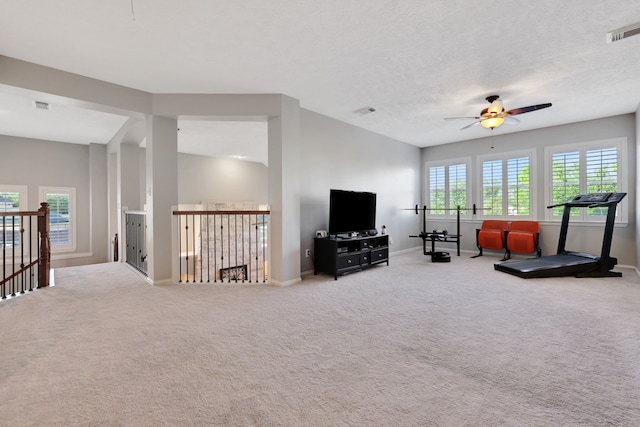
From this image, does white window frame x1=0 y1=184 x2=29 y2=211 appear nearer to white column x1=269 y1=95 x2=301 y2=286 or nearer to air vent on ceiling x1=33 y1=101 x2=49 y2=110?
air vent on ceiling x1=33 y1=101 x2=49 y2=110

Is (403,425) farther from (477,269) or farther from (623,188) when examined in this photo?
(623,188)

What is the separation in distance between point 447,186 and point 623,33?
15.8ft

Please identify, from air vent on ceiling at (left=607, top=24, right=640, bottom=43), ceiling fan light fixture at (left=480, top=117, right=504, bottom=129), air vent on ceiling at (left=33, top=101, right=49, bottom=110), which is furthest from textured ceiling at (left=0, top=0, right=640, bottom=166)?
air vent on ceiling at (left=33, top=101, right=49, bottom=110)

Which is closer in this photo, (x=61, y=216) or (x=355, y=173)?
(x=355, y=173)

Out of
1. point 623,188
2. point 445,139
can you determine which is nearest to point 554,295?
point 623,188

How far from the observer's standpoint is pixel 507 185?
6.49m

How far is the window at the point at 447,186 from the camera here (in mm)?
7164

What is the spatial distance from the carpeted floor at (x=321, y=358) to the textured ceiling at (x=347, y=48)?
9.01 feet

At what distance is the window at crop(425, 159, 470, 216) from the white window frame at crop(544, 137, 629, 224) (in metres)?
1.57

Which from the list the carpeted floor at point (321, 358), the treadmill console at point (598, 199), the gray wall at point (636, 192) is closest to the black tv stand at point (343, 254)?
the carpeted floor at point (321, 358)

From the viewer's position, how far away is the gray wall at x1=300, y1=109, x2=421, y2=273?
16.0ft

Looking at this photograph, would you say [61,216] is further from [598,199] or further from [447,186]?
[598,199]

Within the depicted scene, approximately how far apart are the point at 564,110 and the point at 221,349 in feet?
20.6

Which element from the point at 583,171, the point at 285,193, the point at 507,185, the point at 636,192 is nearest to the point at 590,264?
the point at 636,192
